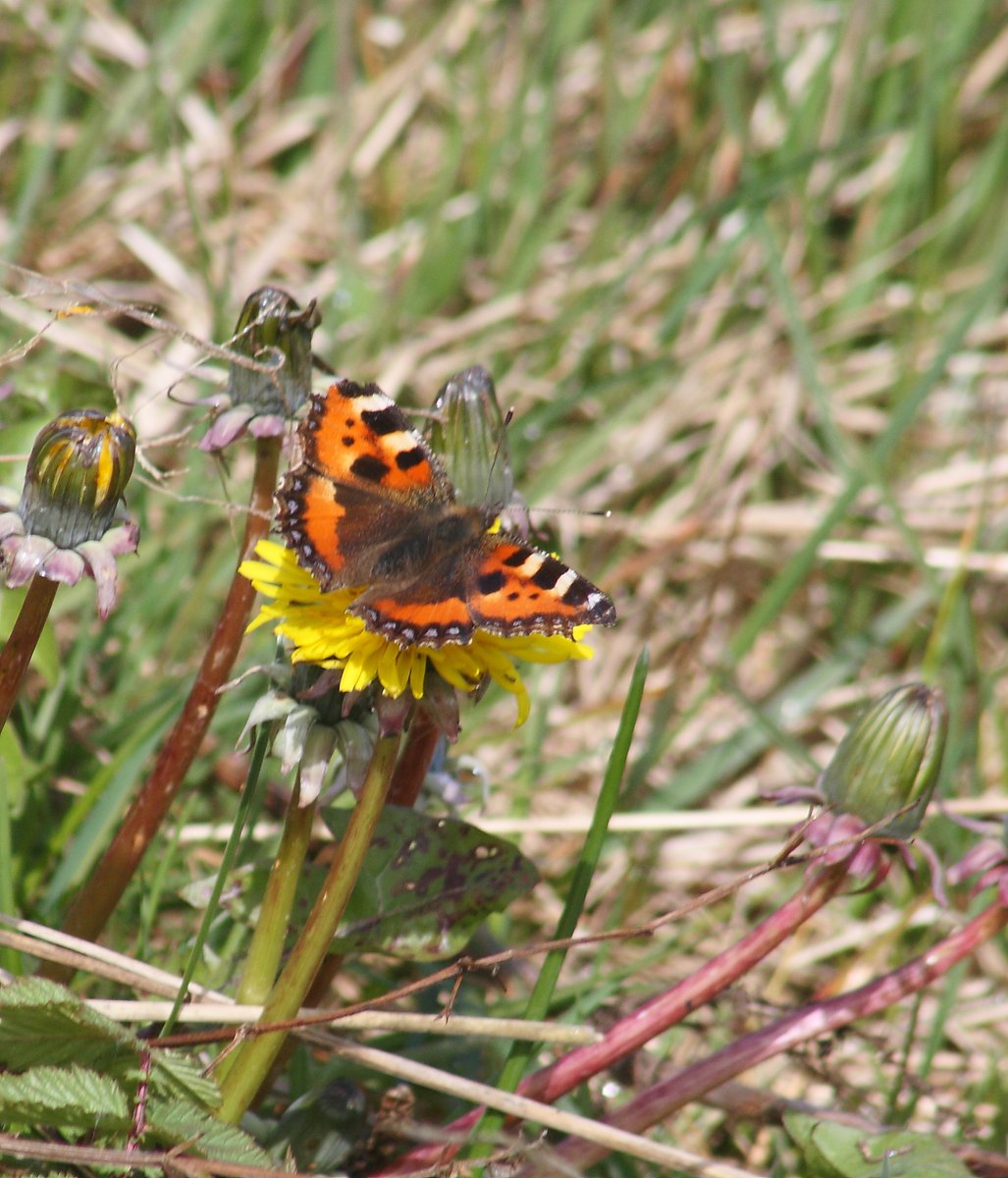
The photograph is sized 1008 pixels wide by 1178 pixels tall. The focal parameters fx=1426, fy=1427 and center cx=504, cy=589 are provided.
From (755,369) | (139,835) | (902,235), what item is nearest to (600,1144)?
(139,835)

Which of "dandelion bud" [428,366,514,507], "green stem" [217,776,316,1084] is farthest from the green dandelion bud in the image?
"green stem" [217,776,316,1084]

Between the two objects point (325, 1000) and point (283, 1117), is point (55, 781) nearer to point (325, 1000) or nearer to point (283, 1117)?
point (325, 1000)

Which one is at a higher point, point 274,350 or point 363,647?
point 274,350

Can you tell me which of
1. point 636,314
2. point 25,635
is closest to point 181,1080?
point 25,635

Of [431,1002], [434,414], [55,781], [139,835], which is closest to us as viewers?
[434,414]

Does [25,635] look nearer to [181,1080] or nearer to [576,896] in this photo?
[181,1080]

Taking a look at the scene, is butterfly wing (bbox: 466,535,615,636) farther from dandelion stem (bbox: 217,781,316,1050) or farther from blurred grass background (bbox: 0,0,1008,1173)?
blurred grass background (bbox: 0,0,1008,1173)
